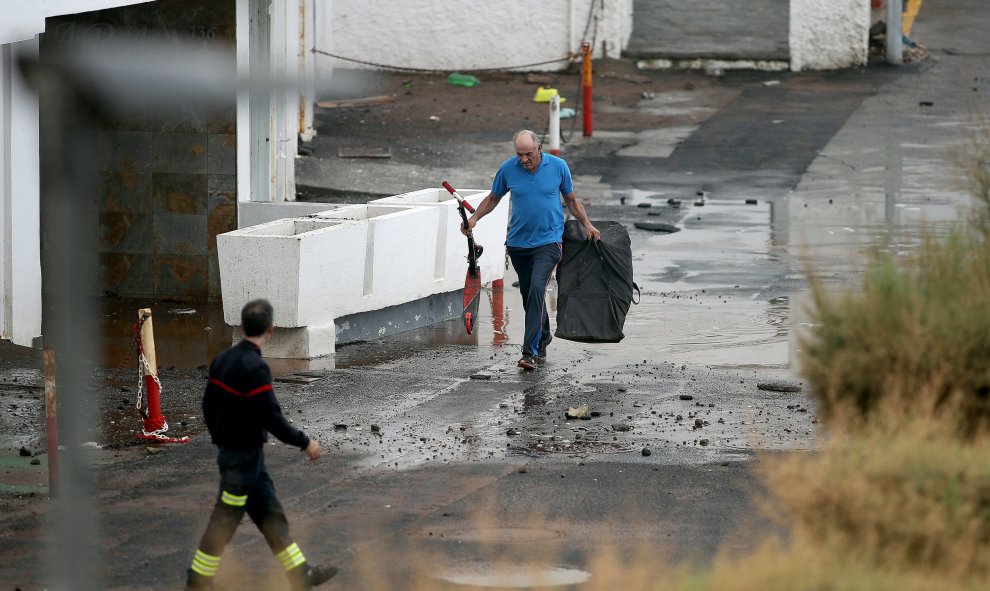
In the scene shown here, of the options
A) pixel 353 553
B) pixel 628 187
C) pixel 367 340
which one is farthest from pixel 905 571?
pixel 628 187

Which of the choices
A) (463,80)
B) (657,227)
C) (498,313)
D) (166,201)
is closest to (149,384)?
(498,313)

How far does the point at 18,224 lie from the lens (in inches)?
517

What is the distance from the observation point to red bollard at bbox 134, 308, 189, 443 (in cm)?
1025

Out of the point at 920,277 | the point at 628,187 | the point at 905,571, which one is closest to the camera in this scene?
the point at 905,571

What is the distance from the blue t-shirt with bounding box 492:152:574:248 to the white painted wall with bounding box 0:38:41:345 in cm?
396

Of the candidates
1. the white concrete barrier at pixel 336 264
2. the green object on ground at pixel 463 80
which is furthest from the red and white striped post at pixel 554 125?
the white concrete barrier at pixel 336 264

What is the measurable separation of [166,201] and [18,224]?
121 inches

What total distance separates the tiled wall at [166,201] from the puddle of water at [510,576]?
915cm

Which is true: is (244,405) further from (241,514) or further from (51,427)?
(51,427)

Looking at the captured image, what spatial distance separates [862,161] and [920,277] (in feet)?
53.4

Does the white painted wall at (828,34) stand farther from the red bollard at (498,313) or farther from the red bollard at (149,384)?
the red bollard at (149,384)

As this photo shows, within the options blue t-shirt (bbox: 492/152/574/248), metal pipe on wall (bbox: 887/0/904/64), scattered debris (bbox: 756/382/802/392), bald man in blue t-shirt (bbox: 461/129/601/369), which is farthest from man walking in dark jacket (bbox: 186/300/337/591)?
metal pipe on wall (bbox: 887/0/904/64)

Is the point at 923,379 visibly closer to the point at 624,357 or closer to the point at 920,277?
the point at 920,277

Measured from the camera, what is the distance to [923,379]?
7.11 meters
